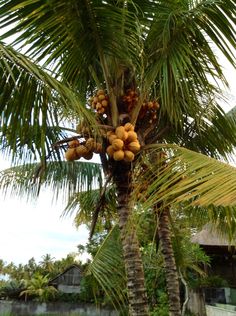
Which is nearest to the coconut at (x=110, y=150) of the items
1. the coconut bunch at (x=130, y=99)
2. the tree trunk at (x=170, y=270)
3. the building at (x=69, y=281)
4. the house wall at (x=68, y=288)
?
the coconut bunch at (x=130, y=99)

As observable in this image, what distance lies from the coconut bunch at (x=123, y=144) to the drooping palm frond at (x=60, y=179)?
2.64m

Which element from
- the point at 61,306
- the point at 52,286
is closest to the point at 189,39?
the point at 61,306

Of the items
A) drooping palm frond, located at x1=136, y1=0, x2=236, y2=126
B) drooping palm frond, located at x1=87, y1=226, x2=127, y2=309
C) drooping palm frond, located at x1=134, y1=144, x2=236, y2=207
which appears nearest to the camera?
drooping palm frond, located at x1=134, y1=144, x2=236, y2=207

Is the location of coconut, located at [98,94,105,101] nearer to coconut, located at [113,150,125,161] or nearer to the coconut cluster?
the coconut cluster

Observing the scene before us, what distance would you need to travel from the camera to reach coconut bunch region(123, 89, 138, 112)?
355 cm

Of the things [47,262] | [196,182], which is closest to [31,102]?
[196,182]

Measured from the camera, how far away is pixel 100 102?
348 cm

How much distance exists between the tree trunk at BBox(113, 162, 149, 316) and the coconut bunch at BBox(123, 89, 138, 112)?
56 centimetres

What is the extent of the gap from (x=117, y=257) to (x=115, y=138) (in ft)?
5.21

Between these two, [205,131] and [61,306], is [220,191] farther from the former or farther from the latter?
[61,306]

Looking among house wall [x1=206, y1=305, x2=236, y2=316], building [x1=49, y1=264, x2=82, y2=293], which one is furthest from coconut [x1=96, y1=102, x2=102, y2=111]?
building [x1=49, y1=264, x2=82, y2=293]

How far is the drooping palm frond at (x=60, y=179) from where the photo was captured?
19.2ft

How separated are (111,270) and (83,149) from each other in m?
1.44

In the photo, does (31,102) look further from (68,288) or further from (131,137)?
(68,288)
